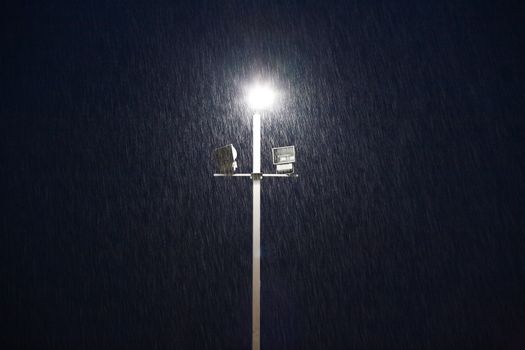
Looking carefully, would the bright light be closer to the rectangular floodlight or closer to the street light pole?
the street light pole

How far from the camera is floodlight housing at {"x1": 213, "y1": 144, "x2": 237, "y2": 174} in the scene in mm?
4621

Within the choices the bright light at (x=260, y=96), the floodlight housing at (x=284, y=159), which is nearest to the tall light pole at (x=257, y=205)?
the bright light at (x=260, y=96)

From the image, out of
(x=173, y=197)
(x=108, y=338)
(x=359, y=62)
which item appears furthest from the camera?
(x=359, y=62)

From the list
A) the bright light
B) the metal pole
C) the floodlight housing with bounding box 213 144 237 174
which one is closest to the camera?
the metal pole

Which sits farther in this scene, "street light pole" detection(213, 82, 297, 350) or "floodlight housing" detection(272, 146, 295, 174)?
"floodlight housing" detection(272, 146, 295, 174)

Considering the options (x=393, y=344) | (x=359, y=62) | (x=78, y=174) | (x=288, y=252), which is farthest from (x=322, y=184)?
(x=78, y=174)

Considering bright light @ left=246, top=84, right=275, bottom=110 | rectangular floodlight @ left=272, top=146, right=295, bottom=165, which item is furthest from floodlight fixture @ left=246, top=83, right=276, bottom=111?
rectangular floodlight @ left=272, top=146, right=295, bottom=165

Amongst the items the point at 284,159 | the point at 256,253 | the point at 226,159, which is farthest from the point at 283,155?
the point at 256,253

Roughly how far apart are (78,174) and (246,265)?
12.1 feet

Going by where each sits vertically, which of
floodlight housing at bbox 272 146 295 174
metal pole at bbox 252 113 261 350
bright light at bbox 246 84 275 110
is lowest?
metal pole at bbox 252 113 261 350

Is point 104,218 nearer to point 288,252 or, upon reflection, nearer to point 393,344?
point 288,252

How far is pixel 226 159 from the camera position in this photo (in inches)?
185

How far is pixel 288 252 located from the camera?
6742 millimetres

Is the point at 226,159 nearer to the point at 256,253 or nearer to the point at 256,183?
the point at 256,183
